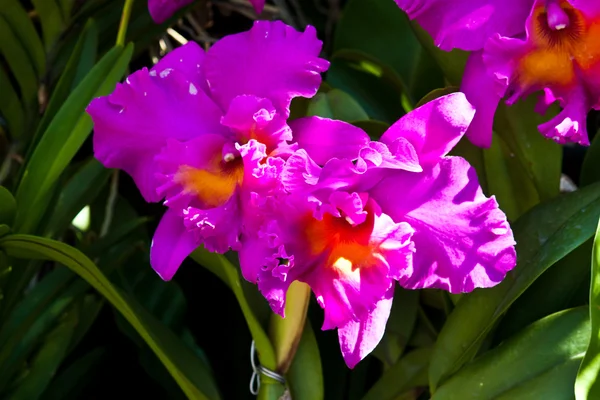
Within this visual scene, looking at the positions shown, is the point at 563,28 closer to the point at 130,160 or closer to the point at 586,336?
the point at 586,336

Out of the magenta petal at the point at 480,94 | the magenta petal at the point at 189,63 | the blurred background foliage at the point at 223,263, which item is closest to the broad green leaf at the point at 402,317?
the blurred background foliage at the point at 223,263

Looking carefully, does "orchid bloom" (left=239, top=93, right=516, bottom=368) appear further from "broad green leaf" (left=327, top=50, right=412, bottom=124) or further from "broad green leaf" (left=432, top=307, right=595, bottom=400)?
"broad green leaf" (left=327, top=50, right=412, bottom=124)

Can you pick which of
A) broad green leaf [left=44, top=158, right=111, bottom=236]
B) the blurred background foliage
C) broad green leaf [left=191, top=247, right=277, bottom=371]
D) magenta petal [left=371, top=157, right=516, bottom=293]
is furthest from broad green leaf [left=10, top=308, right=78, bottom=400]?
magenta petal [left=371, top=157, right=516, bottom=293]

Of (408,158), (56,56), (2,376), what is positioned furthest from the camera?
(56,56)

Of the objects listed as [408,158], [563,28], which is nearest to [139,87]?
[408,158]

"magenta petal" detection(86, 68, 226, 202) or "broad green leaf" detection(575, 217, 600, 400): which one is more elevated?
"magenta petal" detection(86, 68, 226, 202)
